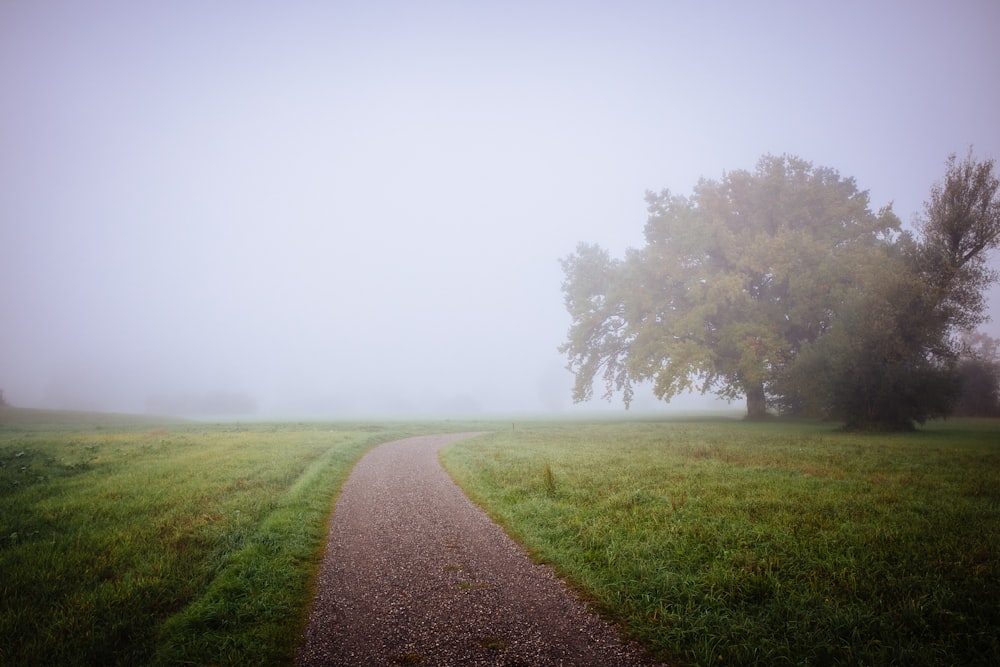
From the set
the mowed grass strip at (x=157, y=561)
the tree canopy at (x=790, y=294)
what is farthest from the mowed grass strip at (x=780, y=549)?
the tree canopy at (x=790, y=294)

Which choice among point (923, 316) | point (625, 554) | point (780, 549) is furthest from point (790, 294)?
point (625, 554)

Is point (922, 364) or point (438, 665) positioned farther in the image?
point (922, 364)

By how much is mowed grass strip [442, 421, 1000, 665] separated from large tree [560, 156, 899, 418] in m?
17.2

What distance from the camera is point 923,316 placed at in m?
22.1

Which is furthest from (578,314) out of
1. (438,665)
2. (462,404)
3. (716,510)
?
(462,404)

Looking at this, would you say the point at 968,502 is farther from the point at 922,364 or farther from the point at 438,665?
the point at 922,364

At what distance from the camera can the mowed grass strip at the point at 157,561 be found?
4.84 meters

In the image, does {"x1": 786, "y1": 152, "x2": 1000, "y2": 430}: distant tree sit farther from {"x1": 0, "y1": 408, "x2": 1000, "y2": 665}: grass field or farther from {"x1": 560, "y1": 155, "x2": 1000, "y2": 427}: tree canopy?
{"x1": 0, "y1": 408, "x2": 1000, "y2": 665}: grass field

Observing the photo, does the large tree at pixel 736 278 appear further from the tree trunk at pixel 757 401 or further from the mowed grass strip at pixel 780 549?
the mowed grass strip at pixel 780 549

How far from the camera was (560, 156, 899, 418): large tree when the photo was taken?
30125 millimetres

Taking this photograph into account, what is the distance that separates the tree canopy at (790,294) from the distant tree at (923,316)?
0.07m

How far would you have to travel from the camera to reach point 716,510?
29.4 feet

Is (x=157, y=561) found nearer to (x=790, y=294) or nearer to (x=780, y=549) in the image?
(x=780, y=549)

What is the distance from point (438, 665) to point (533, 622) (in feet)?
4.51
